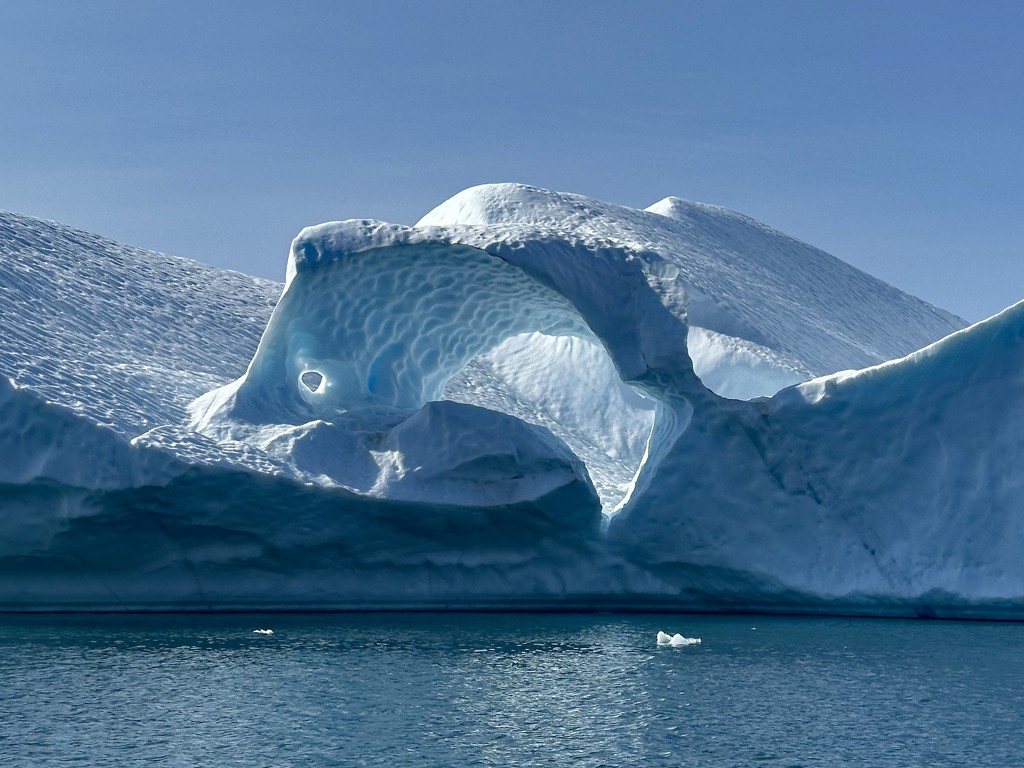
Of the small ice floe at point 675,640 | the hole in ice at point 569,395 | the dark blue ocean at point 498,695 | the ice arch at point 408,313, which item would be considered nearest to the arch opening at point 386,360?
the ice arch at point 408,313

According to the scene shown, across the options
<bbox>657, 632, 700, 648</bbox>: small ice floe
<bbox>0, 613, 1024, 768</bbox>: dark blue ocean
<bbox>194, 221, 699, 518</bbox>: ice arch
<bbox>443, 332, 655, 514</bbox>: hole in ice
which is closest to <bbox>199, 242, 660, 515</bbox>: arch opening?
<bbox>194, 221, 699, 518</bbox>: ice arch

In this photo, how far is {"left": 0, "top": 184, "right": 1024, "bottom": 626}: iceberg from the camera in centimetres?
1220

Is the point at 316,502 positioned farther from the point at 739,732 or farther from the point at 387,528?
the point at 739,732

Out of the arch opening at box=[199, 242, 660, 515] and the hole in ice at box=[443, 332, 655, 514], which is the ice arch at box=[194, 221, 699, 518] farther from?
the hole in ice at box=[443, 332, 655, 514]

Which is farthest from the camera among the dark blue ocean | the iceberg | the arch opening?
the arch opening

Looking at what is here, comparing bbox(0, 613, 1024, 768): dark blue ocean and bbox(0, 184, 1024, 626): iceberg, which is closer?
bbox(0, 613, 1024, 768): dark blue ocean

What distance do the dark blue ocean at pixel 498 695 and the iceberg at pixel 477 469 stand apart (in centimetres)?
68

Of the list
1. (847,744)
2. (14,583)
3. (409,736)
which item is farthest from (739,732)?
(14,583)

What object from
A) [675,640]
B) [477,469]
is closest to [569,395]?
[477,469]

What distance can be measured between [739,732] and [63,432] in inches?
267

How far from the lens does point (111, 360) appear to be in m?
13.4

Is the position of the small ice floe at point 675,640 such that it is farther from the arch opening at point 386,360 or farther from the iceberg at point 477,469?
the arch opening at point 386,360

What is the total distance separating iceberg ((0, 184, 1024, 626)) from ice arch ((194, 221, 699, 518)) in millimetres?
29

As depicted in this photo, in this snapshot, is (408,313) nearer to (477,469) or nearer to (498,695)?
(477,469)
